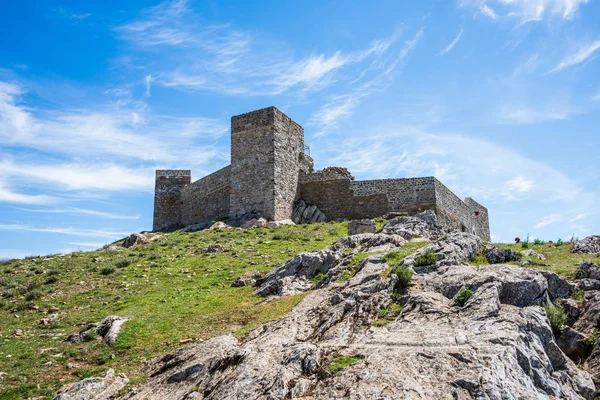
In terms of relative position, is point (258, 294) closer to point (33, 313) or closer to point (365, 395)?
point (33, 313)

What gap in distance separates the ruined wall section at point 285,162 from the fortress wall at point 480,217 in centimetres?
1413

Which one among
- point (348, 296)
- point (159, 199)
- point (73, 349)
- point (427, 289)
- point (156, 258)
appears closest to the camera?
point (427, 289)

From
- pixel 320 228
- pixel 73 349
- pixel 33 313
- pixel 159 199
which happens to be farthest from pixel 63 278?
pixel 159 199

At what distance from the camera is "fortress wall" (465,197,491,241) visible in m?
41.0

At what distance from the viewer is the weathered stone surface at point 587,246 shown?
17.6 m

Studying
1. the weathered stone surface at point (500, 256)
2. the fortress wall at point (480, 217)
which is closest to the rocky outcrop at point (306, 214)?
the fortress wall at point (480, 217)

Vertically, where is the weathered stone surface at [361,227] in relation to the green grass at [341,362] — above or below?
above

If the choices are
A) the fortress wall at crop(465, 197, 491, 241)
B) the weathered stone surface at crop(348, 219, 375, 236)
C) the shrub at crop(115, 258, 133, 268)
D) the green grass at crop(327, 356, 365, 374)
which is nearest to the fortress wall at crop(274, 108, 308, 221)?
the weathered stone surface at crop(348, 219, 375, 236)

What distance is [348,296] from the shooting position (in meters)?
12.3

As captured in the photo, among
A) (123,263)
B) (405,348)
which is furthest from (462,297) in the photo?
(123,263)

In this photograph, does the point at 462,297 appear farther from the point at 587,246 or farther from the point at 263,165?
the point at 263,165

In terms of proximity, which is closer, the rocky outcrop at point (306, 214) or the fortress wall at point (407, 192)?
the fortress wall at point (407, 192)

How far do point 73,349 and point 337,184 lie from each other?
23476 millimetres

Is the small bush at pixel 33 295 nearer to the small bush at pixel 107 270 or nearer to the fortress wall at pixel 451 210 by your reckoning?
the small bush at pixel 107 270
